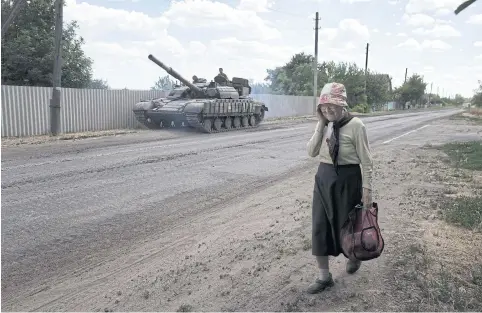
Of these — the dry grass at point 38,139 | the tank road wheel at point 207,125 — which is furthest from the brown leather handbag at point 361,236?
the tank road wheel at point 207,125

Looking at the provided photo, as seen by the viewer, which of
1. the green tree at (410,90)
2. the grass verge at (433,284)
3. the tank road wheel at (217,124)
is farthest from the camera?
the green tree at (410,90)

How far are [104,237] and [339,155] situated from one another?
293 centimetres

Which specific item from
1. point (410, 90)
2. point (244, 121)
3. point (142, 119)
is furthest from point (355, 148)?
point (410, 90)

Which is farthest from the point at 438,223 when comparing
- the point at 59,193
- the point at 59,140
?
the point at 59,140

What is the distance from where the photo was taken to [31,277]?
4176mm

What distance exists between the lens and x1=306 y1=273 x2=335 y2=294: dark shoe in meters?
3.58

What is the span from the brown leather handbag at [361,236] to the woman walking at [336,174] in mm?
62

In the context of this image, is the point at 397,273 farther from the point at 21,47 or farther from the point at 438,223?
the point at 21,47

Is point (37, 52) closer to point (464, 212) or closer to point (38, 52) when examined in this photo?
point (38, 52)

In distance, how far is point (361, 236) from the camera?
11.1ft

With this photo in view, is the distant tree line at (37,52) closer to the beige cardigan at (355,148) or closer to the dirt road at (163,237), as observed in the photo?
the dirt road at (163,237)

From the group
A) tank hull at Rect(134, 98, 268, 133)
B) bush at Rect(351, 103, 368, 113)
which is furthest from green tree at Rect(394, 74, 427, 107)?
tank hull at Rect(134, 98, 268, 133)

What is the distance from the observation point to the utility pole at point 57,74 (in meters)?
16.0

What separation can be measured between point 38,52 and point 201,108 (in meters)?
9.56
